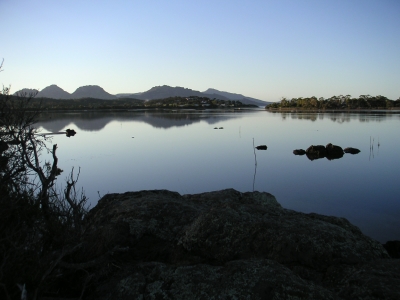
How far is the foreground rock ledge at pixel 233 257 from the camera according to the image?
310cm

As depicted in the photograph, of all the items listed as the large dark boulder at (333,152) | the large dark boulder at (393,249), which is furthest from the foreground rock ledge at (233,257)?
the large dark boulder at (333,152)

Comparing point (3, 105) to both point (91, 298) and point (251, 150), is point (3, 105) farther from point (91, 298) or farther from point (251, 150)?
point (251, 150)

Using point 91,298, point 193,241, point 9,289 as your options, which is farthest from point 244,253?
point 9,289

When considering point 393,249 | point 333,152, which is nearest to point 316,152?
point 333,152

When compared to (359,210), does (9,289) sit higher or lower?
higher

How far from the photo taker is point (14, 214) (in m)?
4.81

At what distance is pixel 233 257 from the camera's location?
13.8 feet

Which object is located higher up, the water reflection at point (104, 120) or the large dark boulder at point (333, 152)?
the water reflection at point (104, 120)

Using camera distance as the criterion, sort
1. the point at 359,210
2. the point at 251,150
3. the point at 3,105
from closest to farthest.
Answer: the point at 3,105 → the point at 359,210 → the point at 251,150

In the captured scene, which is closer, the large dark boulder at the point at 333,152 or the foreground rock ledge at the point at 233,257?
the foreground rock ledge at the point at 233,257

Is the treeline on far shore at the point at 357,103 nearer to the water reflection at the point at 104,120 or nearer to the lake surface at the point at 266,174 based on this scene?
the water reflection at the point at 104,120

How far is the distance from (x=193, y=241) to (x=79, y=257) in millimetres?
1574

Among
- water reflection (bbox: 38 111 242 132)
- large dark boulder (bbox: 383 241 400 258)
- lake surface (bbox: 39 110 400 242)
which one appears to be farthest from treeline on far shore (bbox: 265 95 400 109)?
large dark boulder (bbox: 383 241 400 258)

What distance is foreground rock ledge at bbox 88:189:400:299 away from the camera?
10.2ft
